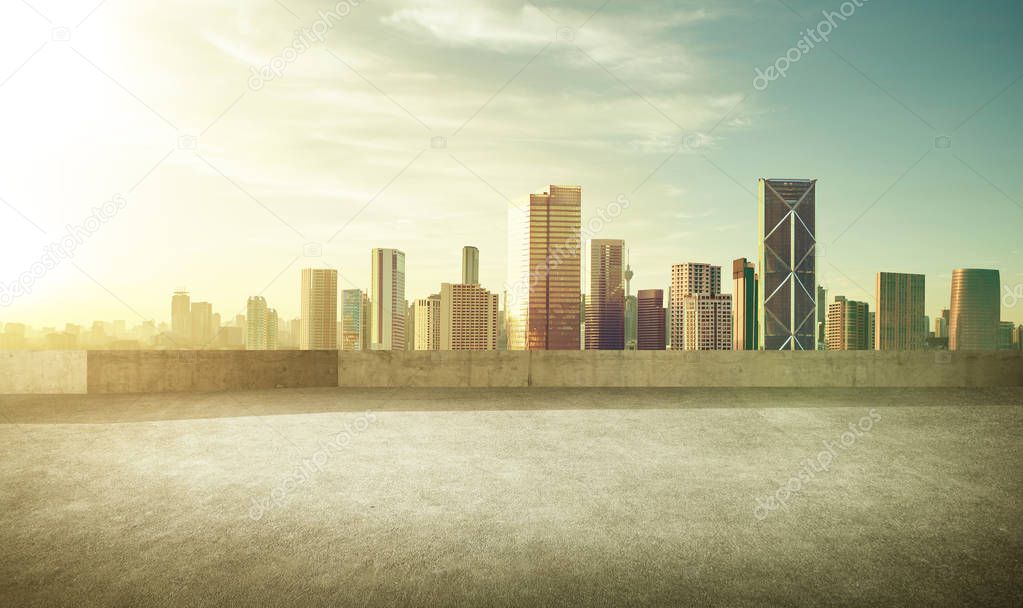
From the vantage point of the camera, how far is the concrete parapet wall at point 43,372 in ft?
43.8

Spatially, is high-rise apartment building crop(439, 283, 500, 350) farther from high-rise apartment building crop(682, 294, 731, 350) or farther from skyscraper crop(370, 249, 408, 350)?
high-rise apartment building crop(682, 294, 731, 350)

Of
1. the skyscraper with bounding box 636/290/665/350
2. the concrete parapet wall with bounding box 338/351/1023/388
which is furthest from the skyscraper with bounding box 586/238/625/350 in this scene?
the concrete parapet wall with bounding box 338/351/1023/388

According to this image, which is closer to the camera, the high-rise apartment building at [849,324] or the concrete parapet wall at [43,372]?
the concrete parapet wall at [43,372]

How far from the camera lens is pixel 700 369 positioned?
14.0 m

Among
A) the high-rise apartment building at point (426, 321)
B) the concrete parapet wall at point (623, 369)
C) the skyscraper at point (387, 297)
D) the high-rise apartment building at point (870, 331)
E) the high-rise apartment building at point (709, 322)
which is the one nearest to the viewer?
the concrete parapet wall at point (623, 369)

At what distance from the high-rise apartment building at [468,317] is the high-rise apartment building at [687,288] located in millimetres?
78520

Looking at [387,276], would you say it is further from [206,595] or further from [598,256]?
[598,256]

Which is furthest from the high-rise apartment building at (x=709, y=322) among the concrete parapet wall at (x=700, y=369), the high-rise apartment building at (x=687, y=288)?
the concrete parapet wall at (x=700, y=369)

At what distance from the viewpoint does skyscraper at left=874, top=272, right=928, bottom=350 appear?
106 metres

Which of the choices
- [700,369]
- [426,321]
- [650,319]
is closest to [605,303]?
[650,319]

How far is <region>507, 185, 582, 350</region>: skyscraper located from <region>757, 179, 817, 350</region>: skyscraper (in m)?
65.5

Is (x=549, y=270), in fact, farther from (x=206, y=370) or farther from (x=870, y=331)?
(x=206, y=370)

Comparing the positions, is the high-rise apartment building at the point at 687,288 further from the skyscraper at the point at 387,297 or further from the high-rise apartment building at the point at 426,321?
the skyscraper at the point at 387,297

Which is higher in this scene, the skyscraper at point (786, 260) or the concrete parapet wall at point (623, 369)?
the skyscraper at point (786, 260)
